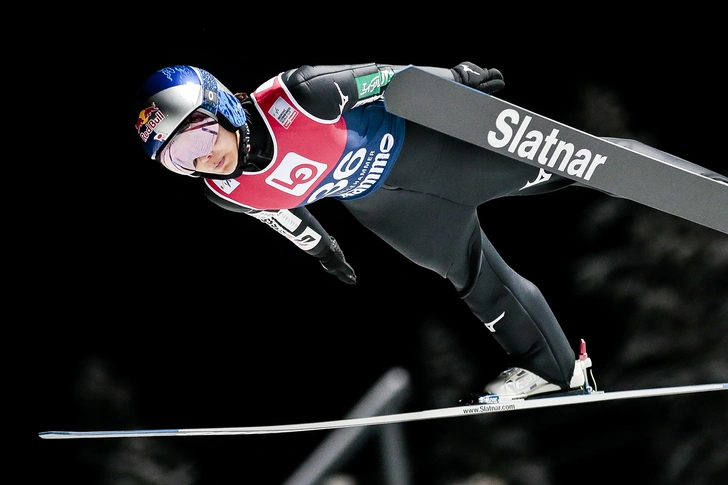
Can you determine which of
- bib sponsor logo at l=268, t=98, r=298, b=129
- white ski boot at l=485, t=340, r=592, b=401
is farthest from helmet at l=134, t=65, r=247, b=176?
white ski boot at l=485, t=340, r=592, b=401

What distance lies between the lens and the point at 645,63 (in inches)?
156

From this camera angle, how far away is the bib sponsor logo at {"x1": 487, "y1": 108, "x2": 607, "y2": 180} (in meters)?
2.44

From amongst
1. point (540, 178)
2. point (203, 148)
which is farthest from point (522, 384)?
point (203, 148)

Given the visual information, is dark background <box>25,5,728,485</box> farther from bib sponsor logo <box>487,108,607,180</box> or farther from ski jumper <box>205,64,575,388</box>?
bib sponsor logo <box>487,108,607,180</box>

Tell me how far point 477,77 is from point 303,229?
682mm

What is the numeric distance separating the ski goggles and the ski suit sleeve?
259 mm

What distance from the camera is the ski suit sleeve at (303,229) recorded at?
2.70 m

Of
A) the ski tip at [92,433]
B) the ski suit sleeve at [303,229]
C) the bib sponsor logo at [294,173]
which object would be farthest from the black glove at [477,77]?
the ski tip at [92,433]

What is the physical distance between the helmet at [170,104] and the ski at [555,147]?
444 mm

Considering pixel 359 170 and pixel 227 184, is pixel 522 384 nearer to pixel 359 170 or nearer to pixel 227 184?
pixel 359 170

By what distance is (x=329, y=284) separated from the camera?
160 inches

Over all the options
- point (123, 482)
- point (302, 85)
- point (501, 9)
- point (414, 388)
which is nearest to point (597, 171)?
point (302, 85)

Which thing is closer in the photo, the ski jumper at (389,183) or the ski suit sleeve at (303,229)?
the ski jumper at (389,183)

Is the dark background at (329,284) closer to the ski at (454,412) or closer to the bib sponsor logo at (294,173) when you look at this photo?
the ski at (454,412)
